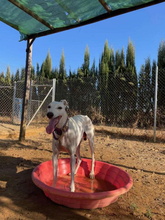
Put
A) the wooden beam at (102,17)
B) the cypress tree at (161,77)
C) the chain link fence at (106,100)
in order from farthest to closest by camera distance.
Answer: the chain link fence at (106,100)
the cypress tree at (161,77)
the wooden beam at (102,17)

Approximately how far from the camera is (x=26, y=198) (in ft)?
8.75

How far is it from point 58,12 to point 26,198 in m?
3.84

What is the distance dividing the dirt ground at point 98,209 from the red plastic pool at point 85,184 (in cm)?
14

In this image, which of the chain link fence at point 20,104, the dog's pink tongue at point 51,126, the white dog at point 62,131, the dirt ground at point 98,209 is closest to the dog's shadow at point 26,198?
the dirt ground at point 98,209

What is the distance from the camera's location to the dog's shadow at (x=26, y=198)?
228cm

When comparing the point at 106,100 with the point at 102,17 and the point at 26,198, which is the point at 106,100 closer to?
the point at 102,17

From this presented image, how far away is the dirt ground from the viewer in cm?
230

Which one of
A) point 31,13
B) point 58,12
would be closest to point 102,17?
point 58,12

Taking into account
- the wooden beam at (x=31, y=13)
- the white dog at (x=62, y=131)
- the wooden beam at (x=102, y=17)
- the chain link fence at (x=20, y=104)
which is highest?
the wooden beam at (x=31, y=13)

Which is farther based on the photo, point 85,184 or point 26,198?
point 85,184

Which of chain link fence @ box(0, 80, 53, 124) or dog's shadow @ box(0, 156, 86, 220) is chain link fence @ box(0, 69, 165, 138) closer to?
chain link fence @ box(0, 80, 53, 124)

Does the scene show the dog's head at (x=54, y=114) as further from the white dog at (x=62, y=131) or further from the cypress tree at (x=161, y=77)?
the cypress tree at (x=161, y=77)

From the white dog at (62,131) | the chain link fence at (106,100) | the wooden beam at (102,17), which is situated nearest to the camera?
the white dog at (62,131)

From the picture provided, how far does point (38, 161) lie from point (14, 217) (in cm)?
217
